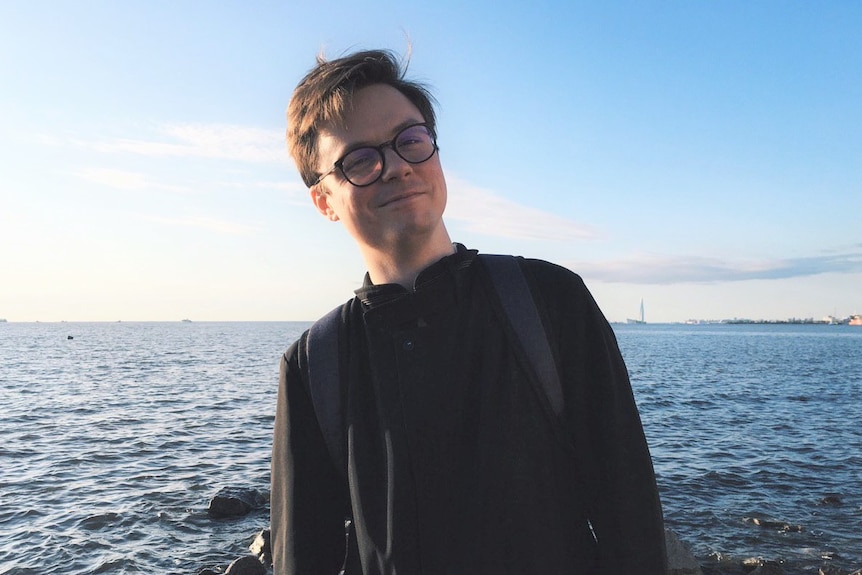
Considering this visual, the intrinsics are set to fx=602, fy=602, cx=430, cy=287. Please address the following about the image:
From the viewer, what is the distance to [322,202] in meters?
3.05

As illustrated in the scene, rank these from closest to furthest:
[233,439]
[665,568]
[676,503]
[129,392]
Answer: [665,568]
[676,503]
[233,439]
[129,392]

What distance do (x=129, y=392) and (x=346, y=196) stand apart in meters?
39.7

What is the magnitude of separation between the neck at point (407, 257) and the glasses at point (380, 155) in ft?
1.04

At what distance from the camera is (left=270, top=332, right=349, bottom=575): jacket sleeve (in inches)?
105

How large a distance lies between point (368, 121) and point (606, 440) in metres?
1.72

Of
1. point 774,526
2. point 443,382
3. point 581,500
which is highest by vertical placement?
point 443,382

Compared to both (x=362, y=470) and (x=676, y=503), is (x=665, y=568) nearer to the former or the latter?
(x=362, y=470)

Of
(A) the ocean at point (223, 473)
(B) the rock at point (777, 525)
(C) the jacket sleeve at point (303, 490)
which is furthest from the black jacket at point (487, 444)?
(B) the rock at point (777, 525)

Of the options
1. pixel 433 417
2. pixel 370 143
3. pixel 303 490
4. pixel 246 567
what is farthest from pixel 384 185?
pixel 246 567

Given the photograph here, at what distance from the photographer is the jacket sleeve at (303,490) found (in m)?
2.68

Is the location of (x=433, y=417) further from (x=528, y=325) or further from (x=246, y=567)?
(x=246, y=567)

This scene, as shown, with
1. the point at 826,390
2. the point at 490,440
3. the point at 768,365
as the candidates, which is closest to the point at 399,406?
the point at 490,440

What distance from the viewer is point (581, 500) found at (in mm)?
2447

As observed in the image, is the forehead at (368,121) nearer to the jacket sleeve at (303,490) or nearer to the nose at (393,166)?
the nose at (393,166)
